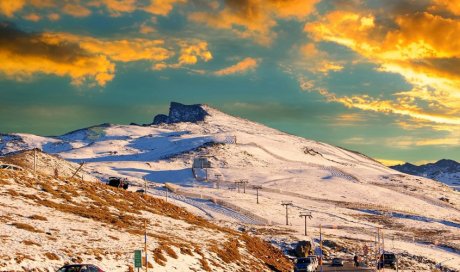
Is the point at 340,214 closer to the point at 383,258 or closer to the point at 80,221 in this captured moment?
the point at 383,258

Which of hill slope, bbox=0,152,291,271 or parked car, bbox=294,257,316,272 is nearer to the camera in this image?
hill slope, bbox=0,152,291,271

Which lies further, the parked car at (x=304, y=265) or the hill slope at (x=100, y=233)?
the parked car at (x=304, y=265)

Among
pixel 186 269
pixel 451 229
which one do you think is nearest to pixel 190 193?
pixel 451 229

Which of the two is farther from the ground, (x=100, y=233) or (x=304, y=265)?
(x=100, y=233)

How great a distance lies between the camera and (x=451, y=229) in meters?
149

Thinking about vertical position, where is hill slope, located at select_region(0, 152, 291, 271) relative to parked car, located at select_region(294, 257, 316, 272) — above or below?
above

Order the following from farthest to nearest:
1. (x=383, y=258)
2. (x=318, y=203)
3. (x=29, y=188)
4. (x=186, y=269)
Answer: (x=318, y=203) < (x=383, y=258) < (x=29, y=188) < (x=186, y=269)

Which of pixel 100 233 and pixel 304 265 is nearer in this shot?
pixel 100 233

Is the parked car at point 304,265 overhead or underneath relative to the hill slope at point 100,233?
underneath

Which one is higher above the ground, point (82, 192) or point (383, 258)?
→ point (82, 192)

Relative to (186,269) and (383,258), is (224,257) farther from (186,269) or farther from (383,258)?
(383,258)

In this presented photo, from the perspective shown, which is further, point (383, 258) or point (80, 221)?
point (383, 258)

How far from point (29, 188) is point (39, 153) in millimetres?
114962

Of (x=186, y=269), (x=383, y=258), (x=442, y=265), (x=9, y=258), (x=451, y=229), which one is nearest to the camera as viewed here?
(x=9, y=258)
